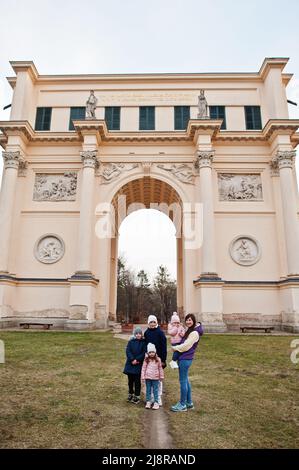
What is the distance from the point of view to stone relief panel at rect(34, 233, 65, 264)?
2197 cm

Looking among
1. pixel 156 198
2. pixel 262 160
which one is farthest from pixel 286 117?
pixel 156 198

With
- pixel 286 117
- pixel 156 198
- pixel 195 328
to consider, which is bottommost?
pixel 195 328

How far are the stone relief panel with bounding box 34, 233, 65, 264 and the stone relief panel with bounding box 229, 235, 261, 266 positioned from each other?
11.4 m

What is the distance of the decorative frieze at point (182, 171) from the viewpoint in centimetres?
2324

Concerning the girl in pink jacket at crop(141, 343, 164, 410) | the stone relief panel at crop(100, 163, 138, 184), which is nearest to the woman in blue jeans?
the girl in pink jacket at crop(141, 343, 164, 410)

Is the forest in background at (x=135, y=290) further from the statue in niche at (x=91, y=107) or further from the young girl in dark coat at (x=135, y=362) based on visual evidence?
the young girl in dark coat at (x=135, y=362)

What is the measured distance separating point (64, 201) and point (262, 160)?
46.8ft

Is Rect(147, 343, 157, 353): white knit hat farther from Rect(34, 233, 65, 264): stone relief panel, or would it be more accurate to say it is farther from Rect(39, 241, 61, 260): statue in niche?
Rect(39, 241, 61, 260): statue in niche

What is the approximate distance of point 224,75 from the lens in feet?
84.3

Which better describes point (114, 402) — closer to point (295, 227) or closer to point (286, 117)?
point (295, 227)

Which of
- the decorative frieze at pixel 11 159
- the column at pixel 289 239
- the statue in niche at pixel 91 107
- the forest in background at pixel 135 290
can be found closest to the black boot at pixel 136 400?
the column at pixel 289 239

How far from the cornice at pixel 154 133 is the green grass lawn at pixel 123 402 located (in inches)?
619

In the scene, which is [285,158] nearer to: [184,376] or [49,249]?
[49,249]

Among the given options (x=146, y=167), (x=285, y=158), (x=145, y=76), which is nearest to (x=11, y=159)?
(x=146, y=167)
